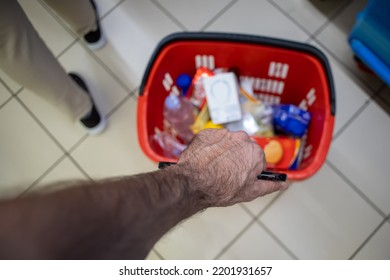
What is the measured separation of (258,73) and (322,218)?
20.5 inches

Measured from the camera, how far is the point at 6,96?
1.39 m

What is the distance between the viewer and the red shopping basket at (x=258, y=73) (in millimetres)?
996

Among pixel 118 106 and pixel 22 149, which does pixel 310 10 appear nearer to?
pixel 118 106

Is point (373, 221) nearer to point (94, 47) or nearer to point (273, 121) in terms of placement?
point (273, 121)

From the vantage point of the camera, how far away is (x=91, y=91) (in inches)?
53.7

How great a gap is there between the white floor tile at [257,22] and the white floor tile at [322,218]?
1.71ft

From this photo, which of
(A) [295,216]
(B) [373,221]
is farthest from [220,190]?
(B) [373,221]

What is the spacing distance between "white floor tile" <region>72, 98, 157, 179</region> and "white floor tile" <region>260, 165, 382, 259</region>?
48cm

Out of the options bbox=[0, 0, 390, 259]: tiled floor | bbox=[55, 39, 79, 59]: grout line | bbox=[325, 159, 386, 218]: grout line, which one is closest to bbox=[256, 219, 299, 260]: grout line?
bbox=[0, 0, 390, 259]: tiled floor

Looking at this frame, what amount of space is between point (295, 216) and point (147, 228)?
93 cm

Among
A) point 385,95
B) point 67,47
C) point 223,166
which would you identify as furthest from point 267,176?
point 67,47

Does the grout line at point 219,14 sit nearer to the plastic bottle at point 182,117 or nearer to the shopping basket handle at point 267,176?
the plastic bottle at point 182,117

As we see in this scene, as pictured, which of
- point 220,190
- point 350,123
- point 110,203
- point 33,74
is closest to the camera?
point 110,203

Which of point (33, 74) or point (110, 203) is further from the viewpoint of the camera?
point (33, 74)
